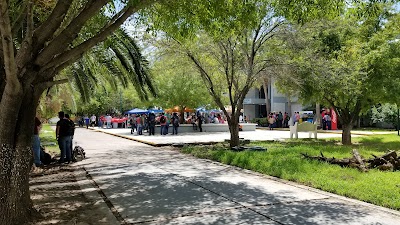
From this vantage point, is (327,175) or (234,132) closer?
(327,175)

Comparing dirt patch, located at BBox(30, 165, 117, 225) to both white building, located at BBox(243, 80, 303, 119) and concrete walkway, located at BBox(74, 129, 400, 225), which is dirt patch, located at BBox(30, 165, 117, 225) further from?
white building, located at BBox(243, 80, 303, 119)

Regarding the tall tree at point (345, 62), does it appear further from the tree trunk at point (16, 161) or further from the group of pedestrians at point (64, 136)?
the tree trunk at point (16, 161)

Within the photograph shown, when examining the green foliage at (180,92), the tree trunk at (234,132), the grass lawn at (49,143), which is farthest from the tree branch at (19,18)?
the green foliage at (180,92)

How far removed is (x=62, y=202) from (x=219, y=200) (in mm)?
2843

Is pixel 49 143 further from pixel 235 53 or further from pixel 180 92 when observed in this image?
pixel 180 92

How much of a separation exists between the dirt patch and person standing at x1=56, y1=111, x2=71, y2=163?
202cm

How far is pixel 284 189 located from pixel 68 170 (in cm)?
637

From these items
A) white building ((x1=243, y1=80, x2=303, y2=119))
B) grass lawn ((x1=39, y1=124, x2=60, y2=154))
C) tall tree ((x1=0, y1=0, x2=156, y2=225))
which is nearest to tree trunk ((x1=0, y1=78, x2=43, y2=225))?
tall tree ((x1=0, y1=0, x2=156, y2=225))

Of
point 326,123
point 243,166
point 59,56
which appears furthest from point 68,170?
point 326,123

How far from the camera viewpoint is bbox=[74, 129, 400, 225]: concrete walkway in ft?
18.8

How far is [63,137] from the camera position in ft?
40.4

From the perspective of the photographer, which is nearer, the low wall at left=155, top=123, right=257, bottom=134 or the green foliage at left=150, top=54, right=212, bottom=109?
the low wall at left=155, top=123, right=257, bottom=134

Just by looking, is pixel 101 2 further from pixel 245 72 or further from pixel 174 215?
pixel 245 72

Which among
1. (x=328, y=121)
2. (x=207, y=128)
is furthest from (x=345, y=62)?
(x=328, y=121)
